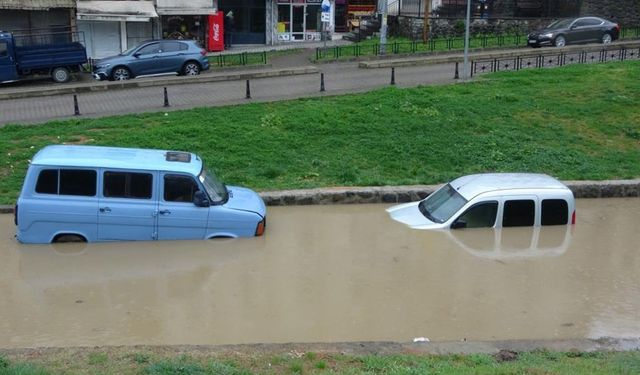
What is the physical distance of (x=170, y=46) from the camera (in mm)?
27344

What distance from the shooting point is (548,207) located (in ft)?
39.7

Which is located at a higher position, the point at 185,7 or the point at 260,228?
the point at 185,7

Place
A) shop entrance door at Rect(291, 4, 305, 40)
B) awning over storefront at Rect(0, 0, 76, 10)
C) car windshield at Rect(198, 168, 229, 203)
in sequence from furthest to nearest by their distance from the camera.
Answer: shop entrance door at Rect(291, 4, 305, 40)
awning over storefront at Rect(0, 0, 76, 10)
car windshield at Rect(198, 168, 229, 203)

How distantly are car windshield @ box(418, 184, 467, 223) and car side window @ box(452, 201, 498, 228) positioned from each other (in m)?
0.17

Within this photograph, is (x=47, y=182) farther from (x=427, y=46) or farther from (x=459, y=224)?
(x=427, y=46)

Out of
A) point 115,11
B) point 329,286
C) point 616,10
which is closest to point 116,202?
point 329,286

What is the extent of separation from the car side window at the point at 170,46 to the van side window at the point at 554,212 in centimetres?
1830

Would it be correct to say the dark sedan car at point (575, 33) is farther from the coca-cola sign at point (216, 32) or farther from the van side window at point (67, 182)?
the van side window at point (67, 182)

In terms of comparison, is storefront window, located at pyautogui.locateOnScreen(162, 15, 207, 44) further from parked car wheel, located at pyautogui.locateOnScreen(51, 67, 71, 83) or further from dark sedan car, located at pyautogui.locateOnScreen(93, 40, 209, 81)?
parked car wheel, located at pyautogui.locateOnScreen(51, 67, 71, 83)

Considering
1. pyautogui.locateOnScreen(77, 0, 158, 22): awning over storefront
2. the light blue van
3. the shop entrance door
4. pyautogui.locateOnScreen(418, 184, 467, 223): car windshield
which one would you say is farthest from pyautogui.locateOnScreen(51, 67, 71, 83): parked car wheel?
pyautogui.locateOnScreen(418, 184, 467, 223): car windshield

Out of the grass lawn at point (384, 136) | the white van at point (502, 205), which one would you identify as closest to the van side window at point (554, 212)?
the white van at point (502, 205)

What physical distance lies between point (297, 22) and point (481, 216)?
28902 millimetres

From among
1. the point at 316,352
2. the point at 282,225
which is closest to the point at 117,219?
the point at 282,225

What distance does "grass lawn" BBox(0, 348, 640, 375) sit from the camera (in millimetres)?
6629
